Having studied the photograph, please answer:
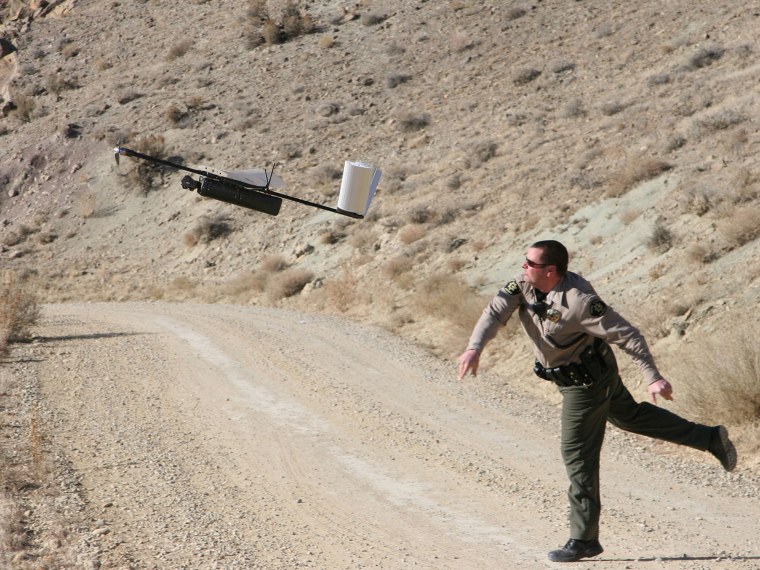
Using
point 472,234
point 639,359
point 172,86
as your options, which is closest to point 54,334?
point 472,234

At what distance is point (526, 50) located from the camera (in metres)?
34.3

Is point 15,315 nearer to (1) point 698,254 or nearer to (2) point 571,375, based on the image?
(1) point 698,254

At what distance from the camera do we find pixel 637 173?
59.2ft

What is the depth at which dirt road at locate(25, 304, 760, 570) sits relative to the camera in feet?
19.5

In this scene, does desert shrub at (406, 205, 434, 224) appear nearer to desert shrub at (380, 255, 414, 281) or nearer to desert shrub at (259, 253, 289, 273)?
desert shrub at (380, 255, 414, 281)

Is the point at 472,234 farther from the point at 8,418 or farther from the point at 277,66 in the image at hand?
the point at 277,66

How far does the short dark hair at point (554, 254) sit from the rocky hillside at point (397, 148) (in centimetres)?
613

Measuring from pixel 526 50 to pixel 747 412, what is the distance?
1087 inches

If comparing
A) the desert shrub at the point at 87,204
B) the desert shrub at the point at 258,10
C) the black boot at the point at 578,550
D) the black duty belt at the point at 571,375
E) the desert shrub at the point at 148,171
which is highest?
the desert shrub at the point at 258,10

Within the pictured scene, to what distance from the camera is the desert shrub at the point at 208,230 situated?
30391 mm

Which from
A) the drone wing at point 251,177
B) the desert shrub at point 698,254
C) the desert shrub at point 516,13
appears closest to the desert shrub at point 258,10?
the desert shrub at point 516,13

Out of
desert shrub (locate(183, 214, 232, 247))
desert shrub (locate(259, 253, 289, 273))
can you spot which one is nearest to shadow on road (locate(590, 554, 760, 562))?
desert shrub (locate(259, 253, 289, 273))

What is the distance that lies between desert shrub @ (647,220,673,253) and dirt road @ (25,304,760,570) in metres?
3.89

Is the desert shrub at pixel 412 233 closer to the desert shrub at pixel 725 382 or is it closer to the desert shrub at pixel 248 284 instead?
the desert shrub at pixel 248 284
